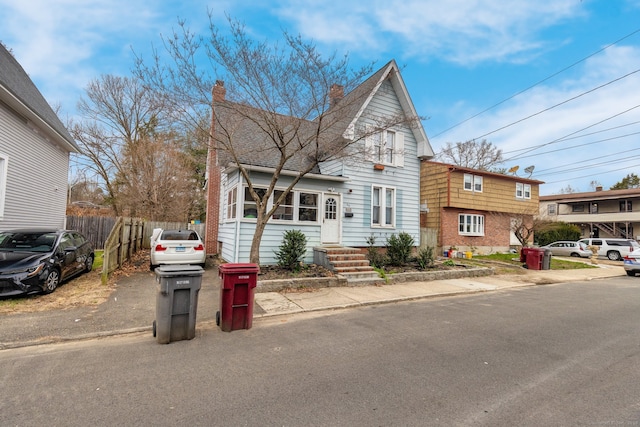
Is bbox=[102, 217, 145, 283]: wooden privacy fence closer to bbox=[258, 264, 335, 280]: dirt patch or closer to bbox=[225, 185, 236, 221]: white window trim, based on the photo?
bbox=[225, 185, 236, 221]: white window trim

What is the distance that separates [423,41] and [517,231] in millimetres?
11816

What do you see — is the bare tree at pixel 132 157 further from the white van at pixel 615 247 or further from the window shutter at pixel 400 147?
the white van at pixel 615 247

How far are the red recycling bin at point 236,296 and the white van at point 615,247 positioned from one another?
87.0ft

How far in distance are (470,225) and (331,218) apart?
1240 cm

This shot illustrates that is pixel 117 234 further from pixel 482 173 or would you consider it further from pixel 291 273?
pixel 482 173

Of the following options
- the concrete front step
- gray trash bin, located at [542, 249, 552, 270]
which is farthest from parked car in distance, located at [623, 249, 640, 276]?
the concrete front step

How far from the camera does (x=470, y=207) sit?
20.0 m

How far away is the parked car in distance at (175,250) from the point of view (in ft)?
33.4

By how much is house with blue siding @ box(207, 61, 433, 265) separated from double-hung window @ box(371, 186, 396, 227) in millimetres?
44

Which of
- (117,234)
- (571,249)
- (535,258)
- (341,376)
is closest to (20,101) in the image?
(117,234)

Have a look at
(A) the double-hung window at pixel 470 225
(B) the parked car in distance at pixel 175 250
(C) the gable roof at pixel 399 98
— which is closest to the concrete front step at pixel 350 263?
(B) the parked car in distance at pixel 175 250

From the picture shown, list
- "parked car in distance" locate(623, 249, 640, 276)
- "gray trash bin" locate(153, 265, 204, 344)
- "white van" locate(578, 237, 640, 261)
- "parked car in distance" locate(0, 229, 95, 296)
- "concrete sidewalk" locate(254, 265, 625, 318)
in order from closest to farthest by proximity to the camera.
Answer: "gray trash bin" locate(153, 265, 204, 344)
"parked car in distance" locate(0, 229, 95, 296)
"concrete sidewalk" locate(254, 265, 625, 318)
"parked car in distance" locate(623, 249, 640, 276)
"white van" locate(578, 237, 640, 261)

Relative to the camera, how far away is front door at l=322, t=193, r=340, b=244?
40.4ft

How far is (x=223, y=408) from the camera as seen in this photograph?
9.62 ft
